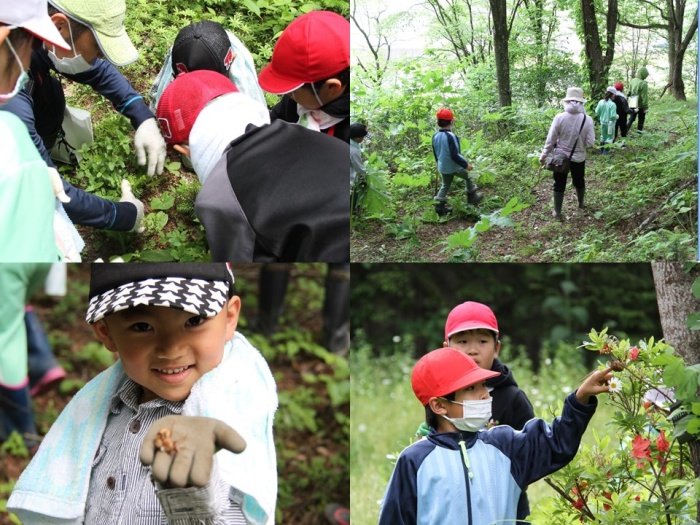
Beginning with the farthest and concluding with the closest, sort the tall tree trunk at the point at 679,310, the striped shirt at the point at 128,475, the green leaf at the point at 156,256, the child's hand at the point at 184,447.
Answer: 1. the green leaf at the point at 156,256
2. the tall tree trunk at the point at 679,310
3. the striped shirt at the point at 128,475
4. the child's hand at the point at 184,447

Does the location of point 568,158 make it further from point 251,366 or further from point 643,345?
point 251,366

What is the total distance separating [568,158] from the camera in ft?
14.8

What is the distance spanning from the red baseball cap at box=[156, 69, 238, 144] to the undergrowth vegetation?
2.56ft

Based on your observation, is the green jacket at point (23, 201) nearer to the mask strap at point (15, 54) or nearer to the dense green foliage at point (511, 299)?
the mask strap at point (15, 54)

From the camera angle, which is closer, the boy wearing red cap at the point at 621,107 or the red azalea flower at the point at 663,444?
the red azalea flower at the point at 663,444

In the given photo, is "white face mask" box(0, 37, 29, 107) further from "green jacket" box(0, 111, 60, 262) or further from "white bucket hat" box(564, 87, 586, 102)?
"white bucket hat" box(564, 87, 586, 102)

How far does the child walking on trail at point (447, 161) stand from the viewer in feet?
14.5

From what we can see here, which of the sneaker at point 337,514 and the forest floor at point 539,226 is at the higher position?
the forest floor at point 539,226

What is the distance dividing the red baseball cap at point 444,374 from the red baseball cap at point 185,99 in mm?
1397

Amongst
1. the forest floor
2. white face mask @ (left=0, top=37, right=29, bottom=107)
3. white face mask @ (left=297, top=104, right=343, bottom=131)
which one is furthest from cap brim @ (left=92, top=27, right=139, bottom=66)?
the forest floor

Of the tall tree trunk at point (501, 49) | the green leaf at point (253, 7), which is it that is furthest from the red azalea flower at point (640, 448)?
the green leaf at point (253, 7)

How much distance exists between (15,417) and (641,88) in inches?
145

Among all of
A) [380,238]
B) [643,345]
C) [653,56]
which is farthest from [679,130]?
[643,345]

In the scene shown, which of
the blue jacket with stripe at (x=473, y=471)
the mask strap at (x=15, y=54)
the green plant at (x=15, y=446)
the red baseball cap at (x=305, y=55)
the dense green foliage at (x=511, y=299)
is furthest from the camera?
the dense green foliage at (x=511, y=299)
